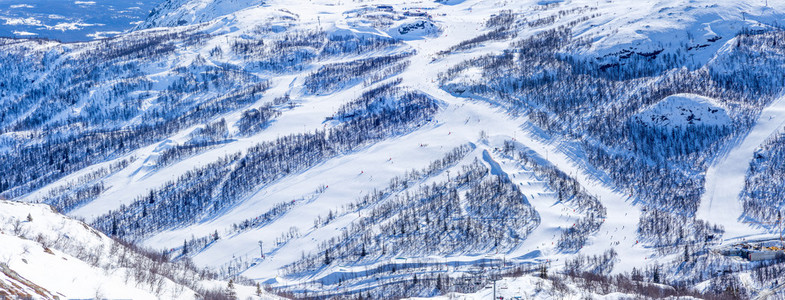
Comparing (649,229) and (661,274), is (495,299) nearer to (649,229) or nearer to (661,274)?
(661,274)

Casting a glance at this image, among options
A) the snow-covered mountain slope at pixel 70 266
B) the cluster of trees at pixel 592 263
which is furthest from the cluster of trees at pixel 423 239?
the snow-covered mountain slope at pixel 70 266

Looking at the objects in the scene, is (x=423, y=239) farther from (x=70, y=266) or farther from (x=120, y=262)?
(x=70, y=266)

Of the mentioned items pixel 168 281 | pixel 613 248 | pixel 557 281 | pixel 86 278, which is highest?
pixel 86 278

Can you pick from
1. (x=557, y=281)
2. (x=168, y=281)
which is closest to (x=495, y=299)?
(x=557, y=281)

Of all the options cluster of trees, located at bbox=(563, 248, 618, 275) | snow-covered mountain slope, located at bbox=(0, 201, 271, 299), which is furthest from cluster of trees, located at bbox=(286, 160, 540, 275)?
snow-covered mountain slope, located at bbox=(0, 201, 271, 299)

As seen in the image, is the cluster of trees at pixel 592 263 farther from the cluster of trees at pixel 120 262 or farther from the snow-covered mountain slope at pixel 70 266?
the cluster of trees at pixel 120 262

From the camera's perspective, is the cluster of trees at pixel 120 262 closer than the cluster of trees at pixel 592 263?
Yes

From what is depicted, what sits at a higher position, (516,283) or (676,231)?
(516,283)

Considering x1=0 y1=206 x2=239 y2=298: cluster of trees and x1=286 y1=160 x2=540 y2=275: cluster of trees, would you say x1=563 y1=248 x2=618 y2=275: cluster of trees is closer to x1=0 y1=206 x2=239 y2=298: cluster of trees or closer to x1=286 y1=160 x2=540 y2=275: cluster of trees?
x1=286 y1=160 x2=540 y2=275: cluster of trees
